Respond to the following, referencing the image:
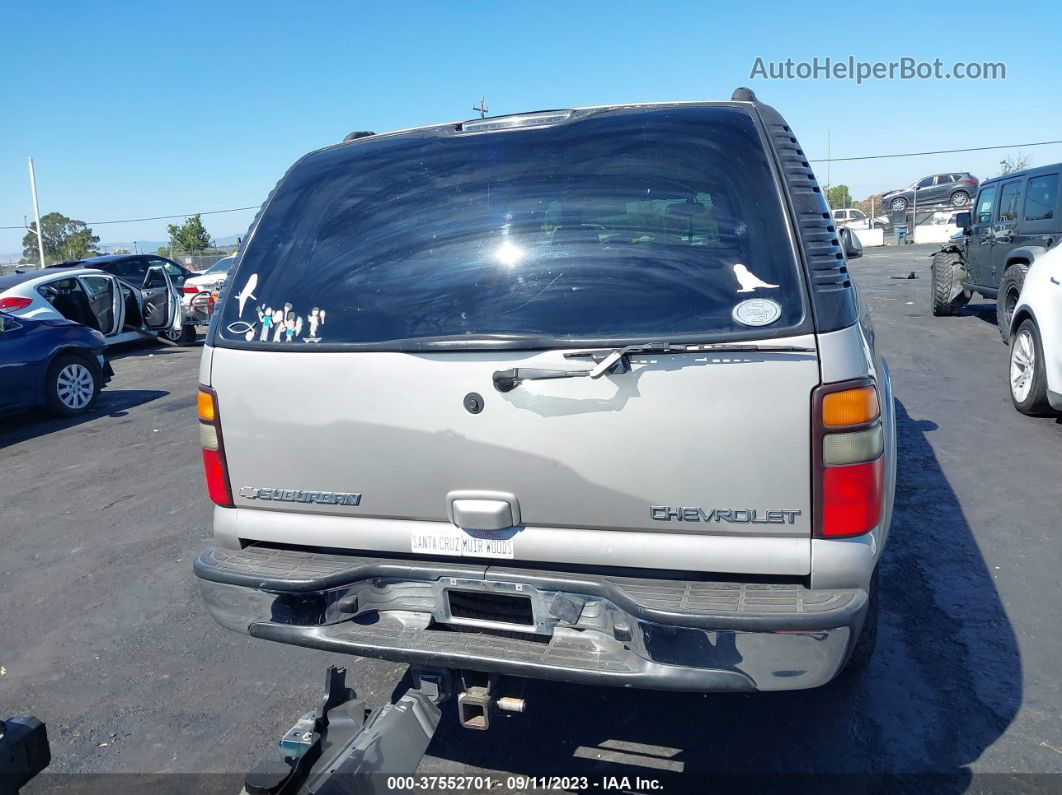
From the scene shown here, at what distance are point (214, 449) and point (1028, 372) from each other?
20.9 ft

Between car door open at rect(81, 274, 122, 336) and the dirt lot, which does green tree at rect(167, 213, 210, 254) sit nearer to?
car door open at rect(81, 274, 122, 336)

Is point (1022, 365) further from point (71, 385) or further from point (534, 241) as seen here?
point (71, 385)

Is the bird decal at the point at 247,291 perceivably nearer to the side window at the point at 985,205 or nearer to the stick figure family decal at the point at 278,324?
the stick figure family decal at the point at 278,324

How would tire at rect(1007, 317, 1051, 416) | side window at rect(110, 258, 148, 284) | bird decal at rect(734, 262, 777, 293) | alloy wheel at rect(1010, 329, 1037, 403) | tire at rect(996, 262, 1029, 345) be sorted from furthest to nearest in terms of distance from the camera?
side window at rect(110, 258, 148, 284), tire at rect(996, 262, 1029, 345), alloy wheel at rect(1010, 329, 1037, 403), tire at rect(1007, 317, 1051, 416), bird decal at rect(734, 262, 777, 293)

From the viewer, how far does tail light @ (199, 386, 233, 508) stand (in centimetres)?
295

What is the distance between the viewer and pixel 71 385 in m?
9.49

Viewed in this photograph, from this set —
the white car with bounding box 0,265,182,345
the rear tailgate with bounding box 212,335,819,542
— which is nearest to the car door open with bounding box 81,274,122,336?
the white car with bounding box 0,265,182,345

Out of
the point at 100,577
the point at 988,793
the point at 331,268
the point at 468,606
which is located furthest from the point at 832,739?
the point at 100,577

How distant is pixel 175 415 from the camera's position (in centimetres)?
923

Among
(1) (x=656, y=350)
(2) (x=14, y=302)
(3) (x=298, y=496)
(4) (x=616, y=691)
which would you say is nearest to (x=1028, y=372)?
(4) (x=616, y=691)

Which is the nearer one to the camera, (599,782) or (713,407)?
(713,407)

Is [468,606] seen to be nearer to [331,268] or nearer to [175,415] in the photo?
[331,268]

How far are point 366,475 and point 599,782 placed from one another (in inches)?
51.2

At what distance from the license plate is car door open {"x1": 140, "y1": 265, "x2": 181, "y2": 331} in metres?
13.3
